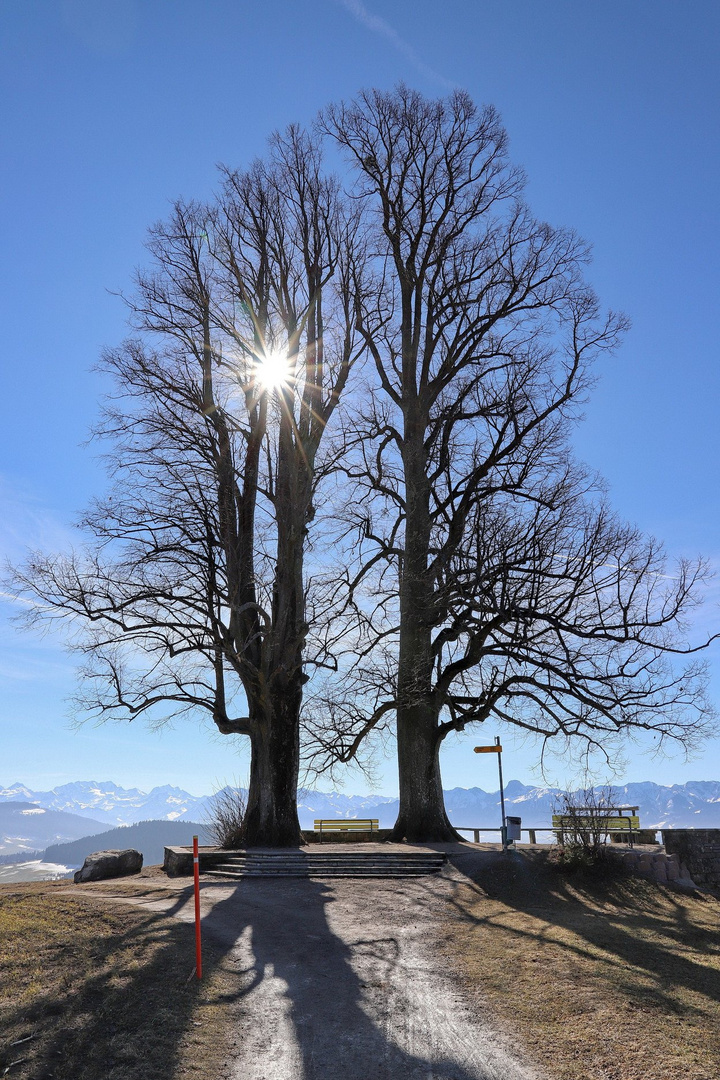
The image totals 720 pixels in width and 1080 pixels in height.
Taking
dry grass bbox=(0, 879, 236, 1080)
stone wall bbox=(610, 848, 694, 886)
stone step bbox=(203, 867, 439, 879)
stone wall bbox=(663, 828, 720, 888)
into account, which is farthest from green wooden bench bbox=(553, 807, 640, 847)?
dry grass bbox=(0, 879, 236, 1080)

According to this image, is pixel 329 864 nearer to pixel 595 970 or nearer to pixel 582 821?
pixel 582 821

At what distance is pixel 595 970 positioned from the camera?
937 centimetres

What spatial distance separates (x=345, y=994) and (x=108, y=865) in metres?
12.5

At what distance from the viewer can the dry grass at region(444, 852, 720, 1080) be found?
7.01 m

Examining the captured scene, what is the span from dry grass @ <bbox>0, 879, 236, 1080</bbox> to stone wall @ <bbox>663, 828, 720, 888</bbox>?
1446 centimetres

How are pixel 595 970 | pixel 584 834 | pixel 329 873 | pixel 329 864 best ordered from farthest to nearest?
pixel 329 864 < pixel 329 873 < pixel 584 834 < pixel 595 970

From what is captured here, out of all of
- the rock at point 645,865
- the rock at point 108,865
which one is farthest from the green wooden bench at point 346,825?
the rock at point 645,865

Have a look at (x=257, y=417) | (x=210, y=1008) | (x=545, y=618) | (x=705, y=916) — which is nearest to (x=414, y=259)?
(x=257, y=417)

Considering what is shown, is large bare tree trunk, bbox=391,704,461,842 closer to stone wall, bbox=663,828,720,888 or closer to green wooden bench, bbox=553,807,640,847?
stone wall, bbox=663,828,720,888

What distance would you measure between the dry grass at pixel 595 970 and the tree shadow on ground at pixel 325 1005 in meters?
0.89

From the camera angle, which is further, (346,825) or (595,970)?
(346,825)

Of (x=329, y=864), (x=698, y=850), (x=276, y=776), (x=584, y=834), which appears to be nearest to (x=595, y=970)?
(x=584, y=834)

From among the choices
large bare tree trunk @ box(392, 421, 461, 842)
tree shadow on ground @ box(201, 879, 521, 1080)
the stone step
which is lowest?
tree shadow on ground @ box(201, 879, 521, 1080)

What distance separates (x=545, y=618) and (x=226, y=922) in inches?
459
